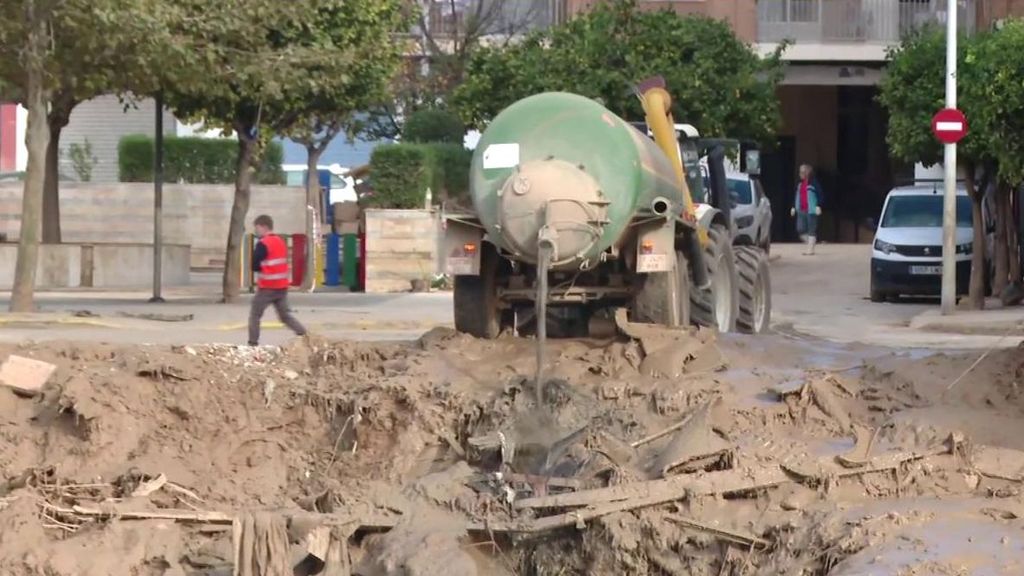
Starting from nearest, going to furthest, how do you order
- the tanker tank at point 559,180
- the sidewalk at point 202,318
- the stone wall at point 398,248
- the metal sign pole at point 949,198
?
the tanker tank at point 559,180 < the sidewalk at point 202,318 < the metal sign pole at point 949,198 < the stone wall at point 398,248

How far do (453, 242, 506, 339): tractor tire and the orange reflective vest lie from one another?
8.49 ft

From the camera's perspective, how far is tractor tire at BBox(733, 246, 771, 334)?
Answer: 17.2 metres

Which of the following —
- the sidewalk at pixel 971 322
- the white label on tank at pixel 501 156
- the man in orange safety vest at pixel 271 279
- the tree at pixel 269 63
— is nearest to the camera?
the white label on tank at pixel 501 156

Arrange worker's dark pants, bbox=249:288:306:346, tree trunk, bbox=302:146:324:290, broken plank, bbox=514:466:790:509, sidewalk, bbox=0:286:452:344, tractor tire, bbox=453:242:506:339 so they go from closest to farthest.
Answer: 1. broken plank, bbox=514:466:790:509
2. tractor tire, bbox=453:242:506:339
3. worker's dark pants, bbox=249:288:306:346
4. sidewalk, bbox=0:286:452:344
5. tree trunk, bbox=302:146:324:290

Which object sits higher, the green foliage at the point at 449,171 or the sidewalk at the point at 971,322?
the green foliage at the point at 449,171

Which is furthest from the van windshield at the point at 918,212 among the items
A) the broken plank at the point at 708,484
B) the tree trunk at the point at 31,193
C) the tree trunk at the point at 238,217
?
the broken plank at the point at 708,484

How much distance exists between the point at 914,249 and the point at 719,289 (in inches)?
488

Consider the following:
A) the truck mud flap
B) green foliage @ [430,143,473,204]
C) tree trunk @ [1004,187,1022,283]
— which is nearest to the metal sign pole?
tree trunk @ [1004,187,1022,283]

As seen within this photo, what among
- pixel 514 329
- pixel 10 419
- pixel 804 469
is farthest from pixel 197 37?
pixel 804 469

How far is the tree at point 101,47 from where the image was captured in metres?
19.3

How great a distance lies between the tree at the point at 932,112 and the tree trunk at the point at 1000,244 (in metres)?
0.30

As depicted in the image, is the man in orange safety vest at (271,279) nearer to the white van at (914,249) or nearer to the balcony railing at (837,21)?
the white van at (914,249)

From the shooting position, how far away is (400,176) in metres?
29.6

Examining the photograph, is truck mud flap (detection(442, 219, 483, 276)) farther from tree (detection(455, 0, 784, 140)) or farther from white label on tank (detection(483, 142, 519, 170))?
tree (detection(455, 0, 784, 140))
